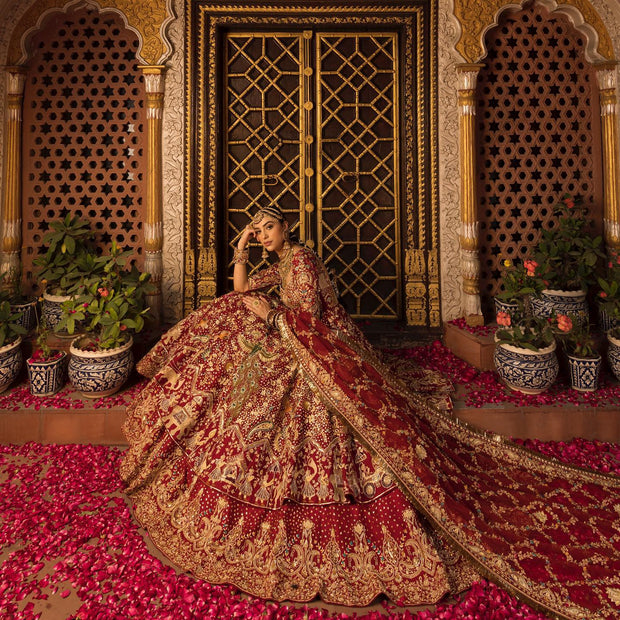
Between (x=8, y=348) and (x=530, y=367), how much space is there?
3.88m

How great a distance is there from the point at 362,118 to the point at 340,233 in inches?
47.7

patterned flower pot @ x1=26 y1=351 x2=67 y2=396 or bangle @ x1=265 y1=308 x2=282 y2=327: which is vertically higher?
bangle @ x1=265 y1=308 x2=282 y2=327

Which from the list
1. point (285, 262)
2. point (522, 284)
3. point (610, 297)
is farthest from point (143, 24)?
point (610, 297)

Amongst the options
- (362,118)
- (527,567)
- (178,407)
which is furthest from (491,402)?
(362,118)

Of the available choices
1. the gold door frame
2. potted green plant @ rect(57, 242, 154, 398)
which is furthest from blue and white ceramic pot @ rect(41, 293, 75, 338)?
the gold door frame

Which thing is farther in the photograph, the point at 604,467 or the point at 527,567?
the point at 604,467

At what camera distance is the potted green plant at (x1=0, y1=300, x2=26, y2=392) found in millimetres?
3624

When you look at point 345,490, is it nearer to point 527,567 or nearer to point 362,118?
point 527,567

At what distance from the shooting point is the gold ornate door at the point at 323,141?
4961mm

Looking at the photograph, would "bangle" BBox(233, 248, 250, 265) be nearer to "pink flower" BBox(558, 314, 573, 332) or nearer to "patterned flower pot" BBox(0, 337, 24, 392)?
"patterned flower pot" BBox(0, 337, 24, 392)

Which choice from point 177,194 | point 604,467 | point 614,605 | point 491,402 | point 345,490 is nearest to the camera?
point 614,605

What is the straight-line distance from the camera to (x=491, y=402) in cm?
353

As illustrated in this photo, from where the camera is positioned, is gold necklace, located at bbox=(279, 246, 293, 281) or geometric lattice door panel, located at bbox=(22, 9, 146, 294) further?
geometric lattice door panel, located at bbox=(22, 9, 146, 294)

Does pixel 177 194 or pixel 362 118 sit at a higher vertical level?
pixel 362 118
